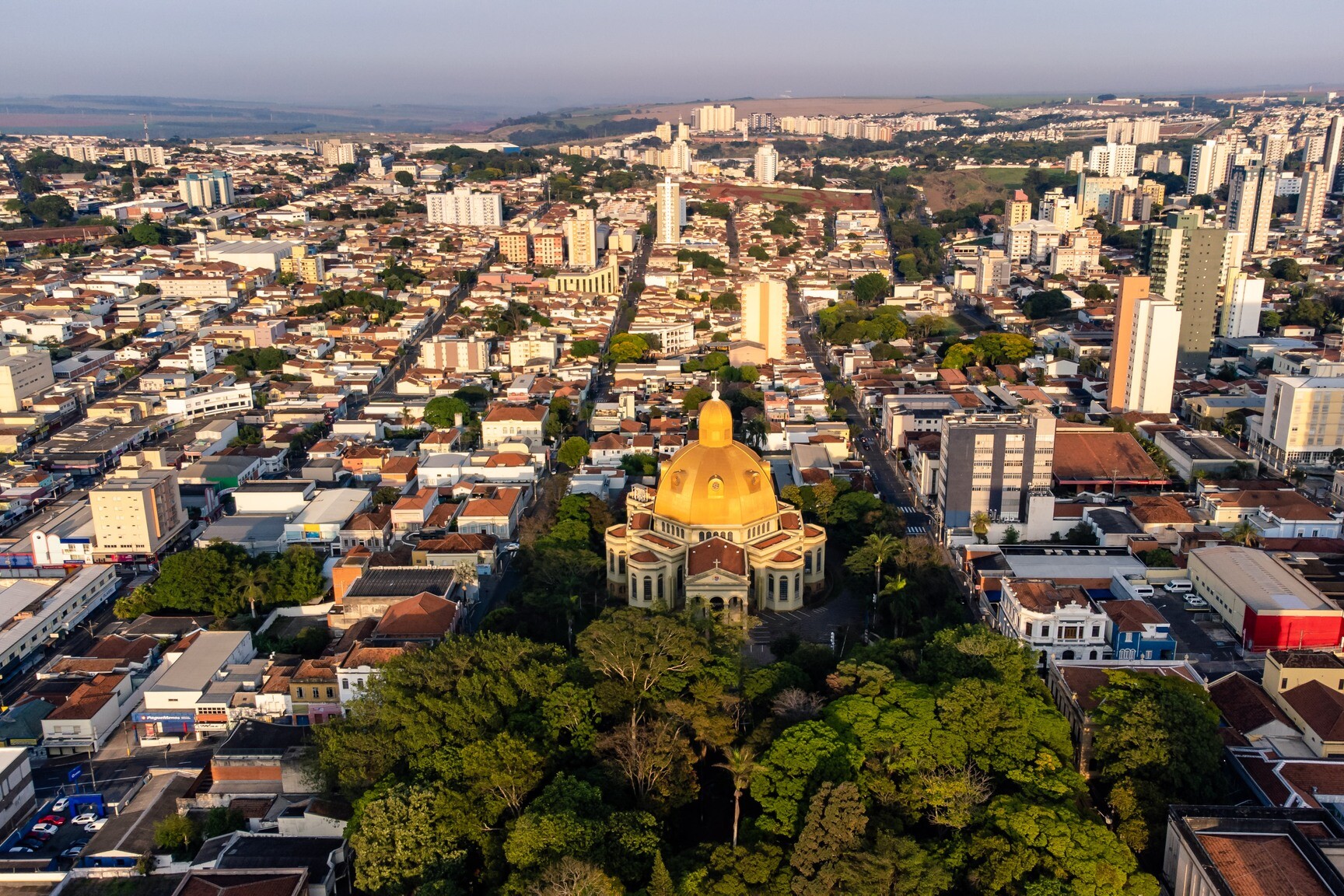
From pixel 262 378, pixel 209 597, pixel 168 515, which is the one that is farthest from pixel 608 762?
pixel 262 378

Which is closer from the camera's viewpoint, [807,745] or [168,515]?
[807,745]

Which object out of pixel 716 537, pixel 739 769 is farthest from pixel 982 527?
pixel 739 769

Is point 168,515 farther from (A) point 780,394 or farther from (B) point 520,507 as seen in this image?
(A) point 780,394

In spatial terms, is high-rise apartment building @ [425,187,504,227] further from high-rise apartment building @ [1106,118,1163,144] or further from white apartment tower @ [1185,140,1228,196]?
high-rise apartment building @ [1106,118,1163,144]

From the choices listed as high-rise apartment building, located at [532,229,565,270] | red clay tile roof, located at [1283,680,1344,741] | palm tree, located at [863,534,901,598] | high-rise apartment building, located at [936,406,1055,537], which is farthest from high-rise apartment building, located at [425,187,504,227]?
red clay tile roof, located at [1283,680,1344,741]

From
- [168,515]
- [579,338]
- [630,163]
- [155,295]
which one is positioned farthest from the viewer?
[630,163]

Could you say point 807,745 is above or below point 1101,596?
above

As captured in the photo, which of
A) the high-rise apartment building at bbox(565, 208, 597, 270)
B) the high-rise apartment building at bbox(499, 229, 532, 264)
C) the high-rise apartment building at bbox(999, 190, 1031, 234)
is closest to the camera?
the high-rise apartment building at bbox(565, 208, 597, 270)

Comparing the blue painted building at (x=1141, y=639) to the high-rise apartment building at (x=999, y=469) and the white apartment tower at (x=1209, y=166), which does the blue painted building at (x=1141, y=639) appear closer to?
the high-rise apartment building at (x=999, y=469)
